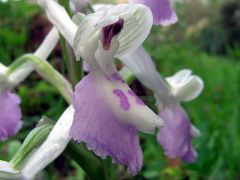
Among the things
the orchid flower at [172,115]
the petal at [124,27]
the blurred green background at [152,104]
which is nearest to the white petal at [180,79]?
the orchid flower at [172,115]

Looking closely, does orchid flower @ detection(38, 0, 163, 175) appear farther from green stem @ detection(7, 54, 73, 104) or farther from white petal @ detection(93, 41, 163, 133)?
green stem @ detection(7, 54, 73, 104)

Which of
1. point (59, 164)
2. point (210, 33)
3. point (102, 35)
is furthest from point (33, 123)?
point (210, 33)

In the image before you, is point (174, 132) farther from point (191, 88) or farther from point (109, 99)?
point (109, 99)

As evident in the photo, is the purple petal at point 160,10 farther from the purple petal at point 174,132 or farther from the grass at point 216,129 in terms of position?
the grass at point 216,129

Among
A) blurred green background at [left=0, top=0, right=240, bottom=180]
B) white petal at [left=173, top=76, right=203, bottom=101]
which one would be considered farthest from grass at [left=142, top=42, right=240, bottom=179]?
white petal at [left=173, top=76, right=203, bottom=101]

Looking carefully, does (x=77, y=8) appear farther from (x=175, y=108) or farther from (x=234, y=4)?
(x=234, y=4)

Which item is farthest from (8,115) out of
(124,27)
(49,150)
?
(124,27)
